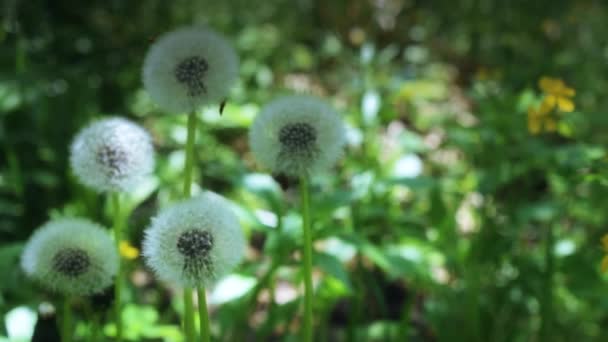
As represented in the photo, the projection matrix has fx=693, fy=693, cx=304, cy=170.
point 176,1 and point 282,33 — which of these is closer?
point 176,1

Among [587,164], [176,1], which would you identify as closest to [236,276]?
[587,164]

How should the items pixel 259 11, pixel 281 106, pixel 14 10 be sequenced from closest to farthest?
pixel 281 106 < pixel 14 10 < pixel 259 11

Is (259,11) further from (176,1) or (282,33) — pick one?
(176,1)

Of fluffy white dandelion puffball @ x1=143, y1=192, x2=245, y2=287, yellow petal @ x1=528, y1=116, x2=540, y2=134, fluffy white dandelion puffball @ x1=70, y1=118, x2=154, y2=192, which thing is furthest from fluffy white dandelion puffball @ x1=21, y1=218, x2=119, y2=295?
yellow petal @ x1=528, y1=116, x2=540, y2=134

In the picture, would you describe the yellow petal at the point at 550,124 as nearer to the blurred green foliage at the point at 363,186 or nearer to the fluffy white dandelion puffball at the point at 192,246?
the blurred green foliage at the point at 363,186

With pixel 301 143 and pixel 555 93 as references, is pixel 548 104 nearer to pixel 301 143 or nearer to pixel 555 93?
pixel 555 93

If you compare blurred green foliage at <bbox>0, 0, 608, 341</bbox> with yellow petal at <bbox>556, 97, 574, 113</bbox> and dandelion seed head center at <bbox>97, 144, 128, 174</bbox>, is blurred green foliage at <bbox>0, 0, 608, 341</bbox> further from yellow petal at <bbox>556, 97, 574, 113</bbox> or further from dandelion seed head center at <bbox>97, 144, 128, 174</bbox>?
dandelion seed head center at <bbox>97, 144, 128, 174</bbox>

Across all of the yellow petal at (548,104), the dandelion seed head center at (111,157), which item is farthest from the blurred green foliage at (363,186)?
the dandelion seed head center at (111,157)
